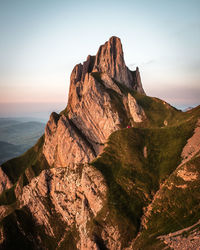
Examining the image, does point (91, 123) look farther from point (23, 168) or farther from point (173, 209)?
point (173, 209)

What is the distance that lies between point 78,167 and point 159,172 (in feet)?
133

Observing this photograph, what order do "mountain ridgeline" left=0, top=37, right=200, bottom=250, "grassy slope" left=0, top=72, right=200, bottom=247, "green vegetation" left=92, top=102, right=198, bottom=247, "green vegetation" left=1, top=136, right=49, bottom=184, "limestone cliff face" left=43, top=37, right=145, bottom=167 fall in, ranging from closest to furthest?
"mountain ridgeline" left=0, top=37, right=200, bottom=250
"grassy slope" left=0, top=72, right=200, bottom=247
"green vegetation" left=92, top=102, right=198, bottom=247
"limestone cliff face" left=43, top=37, right=145, bottom=167
"green vegetation" left=1, top=136, right=49, bottom=184

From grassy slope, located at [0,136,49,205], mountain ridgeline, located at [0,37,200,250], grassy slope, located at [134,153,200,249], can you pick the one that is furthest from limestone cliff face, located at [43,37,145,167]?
grassy slope, located at [134,153,200,249]

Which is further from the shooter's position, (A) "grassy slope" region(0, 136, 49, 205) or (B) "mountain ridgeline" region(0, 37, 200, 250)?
(A) "grassy slope" region(0, 136, 49, 205)

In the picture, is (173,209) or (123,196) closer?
(173,209)

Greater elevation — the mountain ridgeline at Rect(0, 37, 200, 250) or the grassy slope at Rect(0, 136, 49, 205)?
the mountain ridgeline at Rect(0, 37, 200, 250)

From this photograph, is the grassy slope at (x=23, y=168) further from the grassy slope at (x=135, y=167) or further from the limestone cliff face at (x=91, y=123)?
the grassy slope at (x=135, y=167)

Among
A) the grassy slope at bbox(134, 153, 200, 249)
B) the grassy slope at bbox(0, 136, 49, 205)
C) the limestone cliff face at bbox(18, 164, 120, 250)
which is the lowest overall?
the grassy slope at bbox(0, 136, 49, 205)

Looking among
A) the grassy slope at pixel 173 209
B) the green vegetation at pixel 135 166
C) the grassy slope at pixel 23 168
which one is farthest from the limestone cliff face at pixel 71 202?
the grassy slope at pixel 23 168

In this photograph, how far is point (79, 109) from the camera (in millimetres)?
155500

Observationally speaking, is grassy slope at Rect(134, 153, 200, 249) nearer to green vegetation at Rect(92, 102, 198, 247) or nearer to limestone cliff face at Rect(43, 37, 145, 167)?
green vegetation at Rect(92, 102, 198, 247)

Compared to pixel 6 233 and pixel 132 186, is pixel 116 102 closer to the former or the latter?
pixel 132 186

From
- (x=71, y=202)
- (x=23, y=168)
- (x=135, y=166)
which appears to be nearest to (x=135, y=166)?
(x=135, y=166)

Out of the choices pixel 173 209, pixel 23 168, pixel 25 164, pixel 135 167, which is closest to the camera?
pixel 173 209
